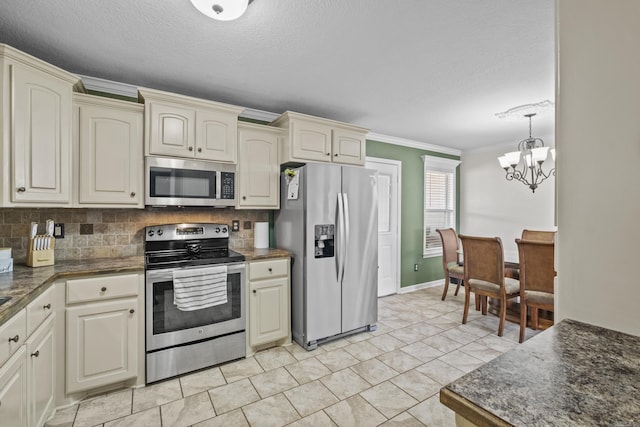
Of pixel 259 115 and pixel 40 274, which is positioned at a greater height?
pixel 259 115

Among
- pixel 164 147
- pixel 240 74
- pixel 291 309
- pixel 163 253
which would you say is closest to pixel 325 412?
pixel 291 309

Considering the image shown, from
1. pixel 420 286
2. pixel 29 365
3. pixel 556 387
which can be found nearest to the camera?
pixel 556 387

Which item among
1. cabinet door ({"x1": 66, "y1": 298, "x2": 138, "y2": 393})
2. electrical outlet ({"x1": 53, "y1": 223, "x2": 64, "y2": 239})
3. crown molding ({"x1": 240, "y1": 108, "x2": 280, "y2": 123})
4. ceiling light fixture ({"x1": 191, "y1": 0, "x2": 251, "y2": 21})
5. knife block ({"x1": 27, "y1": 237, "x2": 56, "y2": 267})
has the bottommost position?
cabinet door ({"x1": 66, "y1": 298, "x2": 138, "y2": 393})

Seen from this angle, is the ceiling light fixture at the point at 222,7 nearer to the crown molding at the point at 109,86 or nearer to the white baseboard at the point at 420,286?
the crown molding at the point at 109,86

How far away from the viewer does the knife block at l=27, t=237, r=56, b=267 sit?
2111 mm

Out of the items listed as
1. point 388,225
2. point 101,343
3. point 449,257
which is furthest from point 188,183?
point 449,257

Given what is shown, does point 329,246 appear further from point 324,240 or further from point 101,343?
point 101,343

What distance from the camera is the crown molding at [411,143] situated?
14.7 ft

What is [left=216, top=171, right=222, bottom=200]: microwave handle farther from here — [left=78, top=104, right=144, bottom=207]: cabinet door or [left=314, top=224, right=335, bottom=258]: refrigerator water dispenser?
[left=314, top=224, right=335, bottom=258]: refrigerator water dispenser

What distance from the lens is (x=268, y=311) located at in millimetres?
2801

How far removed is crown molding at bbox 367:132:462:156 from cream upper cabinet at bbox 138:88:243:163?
2.31m

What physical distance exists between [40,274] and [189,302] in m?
0.92

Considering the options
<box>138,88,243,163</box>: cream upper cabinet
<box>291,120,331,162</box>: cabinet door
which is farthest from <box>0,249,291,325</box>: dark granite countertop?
<box>291,120,331,162</box>: cabinet door

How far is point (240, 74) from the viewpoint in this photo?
2.50 meters
